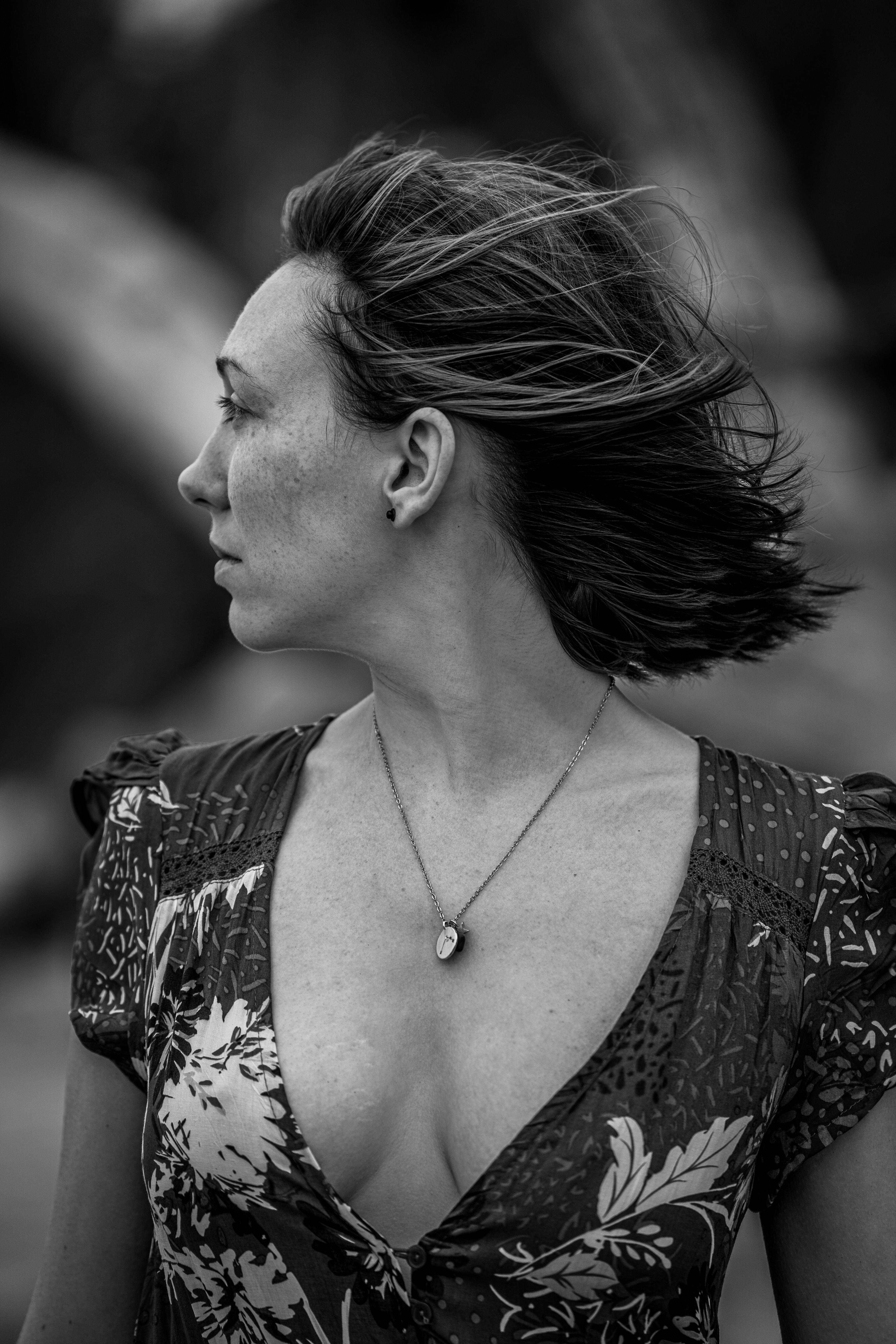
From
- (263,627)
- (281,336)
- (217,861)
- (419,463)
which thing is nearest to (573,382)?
(419,463)

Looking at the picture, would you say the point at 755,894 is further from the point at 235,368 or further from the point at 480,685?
the point at 235,368

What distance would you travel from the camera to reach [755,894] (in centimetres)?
142

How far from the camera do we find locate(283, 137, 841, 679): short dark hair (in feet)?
4.81

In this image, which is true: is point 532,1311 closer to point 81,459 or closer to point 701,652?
point 701,652

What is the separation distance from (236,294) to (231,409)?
5.58 metres

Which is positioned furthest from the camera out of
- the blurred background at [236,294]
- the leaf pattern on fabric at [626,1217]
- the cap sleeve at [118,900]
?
the blurred background at [236,294]

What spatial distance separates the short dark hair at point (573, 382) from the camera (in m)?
1.47

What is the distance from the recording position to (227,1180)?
134 centimetres

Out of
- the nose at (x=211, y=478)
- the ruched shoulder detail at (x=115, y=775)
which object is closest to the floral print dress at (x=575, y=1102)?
the ruched shoulder detail at (x=115, y=775)

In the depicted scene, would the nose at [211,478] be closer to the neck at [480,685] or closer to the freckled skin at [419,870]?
the freckled skin at [419,870]

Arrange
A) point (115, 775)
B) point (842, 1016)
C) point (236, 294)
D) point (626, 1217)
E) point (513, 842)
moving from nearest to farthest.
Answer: point (626, 1217) < point (842, 1016) < point (513, 842) < point (115, 775) < point (236, 294)

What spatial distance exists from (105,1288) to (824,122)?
757 centimetres

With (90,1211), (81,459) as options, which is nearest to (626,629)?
(90,1211)

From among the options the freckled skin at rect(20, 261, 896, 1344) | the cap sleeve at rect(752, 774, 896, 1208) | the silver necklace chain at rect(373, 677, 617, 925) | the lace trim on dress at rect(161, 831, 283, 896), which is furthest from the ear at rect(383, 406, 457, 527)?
the cap sleeve at rect(752, 774, 896, 1208)
